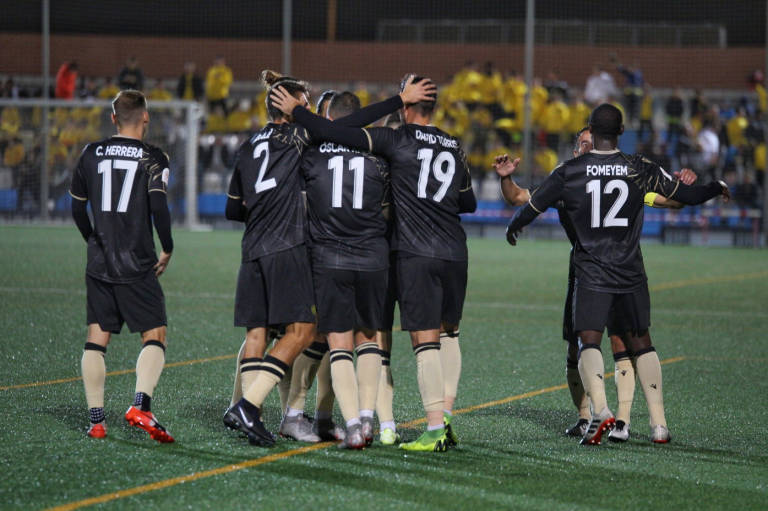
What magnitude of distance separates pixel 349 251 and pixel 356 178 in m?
0.40

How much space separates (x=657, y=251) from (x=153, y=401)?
16.8 metres

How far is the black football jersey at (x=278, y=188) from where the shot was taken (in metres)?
6.30

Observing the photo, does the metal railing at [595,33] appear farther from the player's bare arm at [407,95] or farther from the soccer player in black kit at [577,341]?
the player's bare arm at [407,95]

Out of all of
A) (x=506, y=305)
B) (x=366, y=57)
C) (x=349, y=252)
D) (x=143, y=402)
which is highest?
(x=366, y=57)

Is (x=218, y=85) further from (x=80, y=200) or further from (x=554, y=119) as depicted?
(x=80, y=200)

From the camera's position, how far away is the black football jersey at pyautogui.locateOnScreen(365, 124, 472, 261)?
6.21 m

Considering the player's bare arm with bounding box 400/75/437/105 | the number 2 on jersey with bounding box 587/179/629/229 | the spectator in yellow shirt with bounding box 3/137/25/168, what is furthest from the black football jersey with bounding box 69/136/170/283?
the spectator in yellow shirt with bounding box 3/137/25/168

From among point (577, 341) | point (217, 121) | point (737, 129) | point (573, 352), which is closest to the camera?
point (577, 341)

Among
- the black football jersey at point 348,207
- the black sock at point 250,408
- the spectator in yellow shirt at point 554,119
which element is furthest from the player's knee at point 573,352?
the spectator in yellow shirt at point 554,119

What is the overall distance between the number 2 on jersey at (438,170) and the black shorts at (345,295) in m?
0.50

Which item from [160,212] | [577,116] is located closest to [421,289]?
[160,212]

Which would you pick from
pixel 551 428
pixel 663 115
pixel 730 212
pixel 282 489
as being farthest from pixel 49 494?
pixel 663 115

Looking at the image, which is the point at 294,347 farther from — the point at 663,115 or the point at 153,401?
the point at 663,115

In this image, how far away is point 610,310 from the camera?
662 cm
